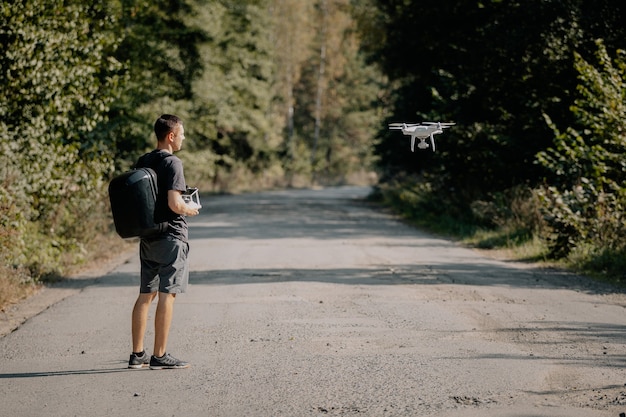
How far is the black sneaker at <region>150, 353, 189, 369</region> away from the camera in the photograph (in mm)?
6875

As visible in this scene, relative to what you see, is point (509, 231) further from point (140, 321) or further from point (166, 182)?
point (166, 182)

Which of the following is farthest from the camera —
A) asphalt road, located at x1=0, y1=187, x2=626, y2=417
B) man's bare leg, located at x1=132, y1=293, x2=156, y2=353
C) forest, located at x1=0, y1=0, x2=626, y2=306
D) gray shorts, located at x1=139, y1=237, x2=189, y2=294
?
forest, located at x1=0, y1=0, x2=626, y2=306

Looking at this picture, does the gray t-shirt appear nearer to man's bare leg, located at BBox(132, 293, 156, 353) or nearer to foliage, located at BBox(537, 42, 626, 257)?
man's bare leg, located at BBox(132, 293, 156, 353)

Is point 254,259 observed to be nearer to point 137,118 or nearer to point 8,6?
→ point 8,6

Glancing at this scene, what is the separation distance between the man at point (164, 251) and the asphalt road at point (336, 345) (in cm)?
23

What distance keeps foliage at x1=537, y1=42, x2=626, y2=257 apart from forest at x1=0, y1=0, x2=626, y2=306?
0.04 metres

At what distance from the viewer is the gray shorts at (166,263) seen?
685cm

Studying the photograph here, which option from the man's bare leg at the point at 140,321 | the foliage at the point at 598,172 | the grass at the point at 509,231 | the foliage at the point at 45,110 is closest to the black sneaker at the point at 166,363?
the man's bare leg at the point at 140,321

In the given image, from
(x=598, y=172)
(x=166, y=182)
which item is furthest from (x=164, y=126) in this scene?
(x=598, y=172)

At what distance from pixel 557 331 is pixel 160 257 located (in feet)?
13.7

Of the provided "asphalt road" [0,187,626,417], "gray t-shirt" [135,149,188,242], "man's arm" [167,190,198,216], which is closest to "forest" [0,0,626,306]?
"asphalt road" [0,187,626,417]

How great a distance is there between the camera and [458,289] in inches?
455

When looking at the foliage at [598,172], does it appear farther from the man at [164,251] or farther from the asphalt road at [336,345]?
the man at [164,251]

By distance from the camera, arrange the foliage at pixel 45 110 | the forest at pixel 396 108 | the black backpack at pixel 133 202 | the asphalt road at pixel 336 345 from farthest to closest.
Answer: the forest at pixel 396 108, the foliage at pixel 45 110, the black backpack at pixel 133 202, the asphalt road at pixel 336 345
